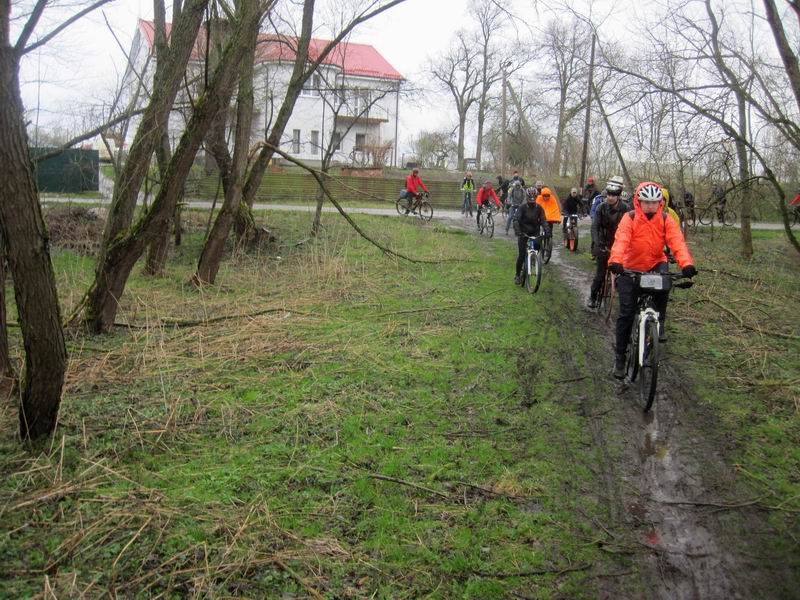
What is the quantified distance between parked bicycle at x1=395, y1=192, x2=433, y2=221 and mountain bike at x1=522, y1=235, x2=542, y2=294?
1243 cm

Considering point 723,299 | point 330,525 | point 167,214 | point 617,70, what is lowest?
point 330,525

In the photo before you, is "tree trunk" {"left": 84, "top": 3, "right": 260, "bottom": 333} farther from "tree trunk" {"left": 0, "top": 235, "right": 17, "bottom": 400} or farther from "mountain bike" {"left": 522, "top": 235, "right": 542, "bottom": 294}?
"mountain bike" {"left": 522, "top": 235, "right": 542, "bottom": 294}

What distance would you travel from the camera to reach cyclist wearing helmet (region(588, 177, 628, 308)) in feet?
33.6

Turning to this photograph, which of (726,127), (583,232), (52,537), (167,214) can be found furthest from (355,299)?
(583,232)

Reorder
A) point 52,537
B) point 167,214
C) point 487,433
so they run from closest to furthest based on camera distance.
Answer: point 52,537
point 487,433
point 167,214

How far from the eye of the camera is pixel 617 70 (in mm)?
12227

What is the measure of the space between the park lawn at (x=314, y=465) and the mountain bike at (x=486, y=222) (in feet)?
39.2

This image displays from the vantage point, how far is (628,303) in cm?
723

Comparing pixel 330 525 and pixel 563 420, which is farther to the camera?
pixel 563 420

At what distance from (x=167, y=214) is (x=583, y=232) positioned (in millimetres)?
18989

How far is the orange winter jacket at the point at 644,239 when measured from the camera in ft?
23.9

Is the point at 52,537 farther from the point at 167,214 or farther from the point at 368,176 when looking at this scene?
the point at 368,176

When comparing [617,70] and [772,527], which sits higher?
[617,70]

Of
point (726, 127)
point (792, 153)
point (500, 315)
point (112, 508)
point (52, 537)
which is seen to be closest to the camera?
point (52, 537)
